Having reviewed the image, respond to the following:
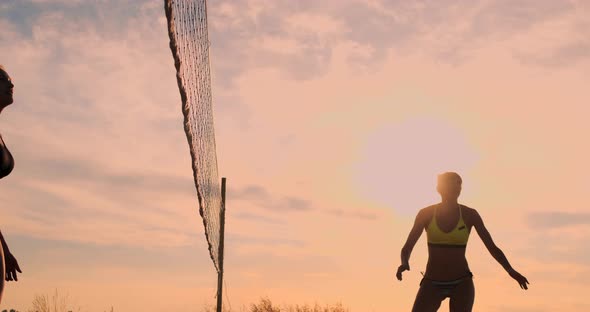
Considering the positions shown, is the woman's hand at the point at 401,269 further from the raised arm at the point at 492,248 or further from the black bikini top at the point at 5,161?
the black bikini top at the point at 5,161

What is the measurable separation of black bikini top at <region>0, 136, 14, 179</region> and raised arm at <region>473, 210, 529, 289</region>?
4825mm

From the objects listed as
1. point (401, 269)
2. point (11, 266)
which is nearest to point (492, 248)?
point (401, 269)

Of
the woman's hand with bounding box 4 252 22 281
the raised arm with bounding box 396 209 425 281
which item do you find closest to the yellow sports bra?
the raised arm with bounding box 396 209 425 281

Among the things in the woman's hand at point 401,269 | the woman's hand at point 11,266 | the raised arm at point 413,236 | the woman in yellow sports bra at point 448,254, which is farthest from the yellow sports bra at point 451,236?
the woman's hand at point 11,266

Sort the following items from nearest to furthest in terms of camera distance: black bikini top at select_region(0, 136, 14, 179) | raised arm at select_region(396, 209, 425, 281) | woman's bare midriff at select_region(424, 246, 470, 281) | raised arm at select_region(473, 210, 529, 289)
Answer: black bikini top at select_region(0, 136, 14, 179) < woman's bare midriff at select_region(424, 246, 470, 281) < raised arm at select_region(473, 210, 529, 289) < raised arm at select_region(396, 209, 425, 281)

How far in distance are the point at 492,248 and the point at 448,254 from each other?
2.02 feet

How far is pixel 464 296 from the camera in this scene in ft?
27.4

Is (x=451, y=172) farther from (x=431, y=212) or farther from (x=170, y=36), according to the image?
(x=170, y=36)

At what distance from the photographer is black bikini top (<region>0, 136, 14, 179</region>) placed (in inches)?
203

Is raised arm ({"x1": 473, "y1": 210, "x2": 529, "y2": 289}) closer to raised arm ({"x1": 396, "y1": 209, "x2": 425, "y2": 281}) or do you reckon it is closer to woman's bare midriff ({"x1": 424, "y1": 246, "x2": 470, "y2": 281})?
woman's bare midriff ({"x1": 424, "y1": 246, "x2": 470, "y2": 281})

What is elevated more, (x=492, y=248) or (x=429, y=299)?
(x=492, y=248)

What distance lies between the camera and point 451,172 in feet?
28.0

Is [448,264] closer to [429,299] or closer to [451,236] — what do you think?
[451,236]

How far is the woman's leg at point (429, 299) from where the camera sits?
27.6 feet
